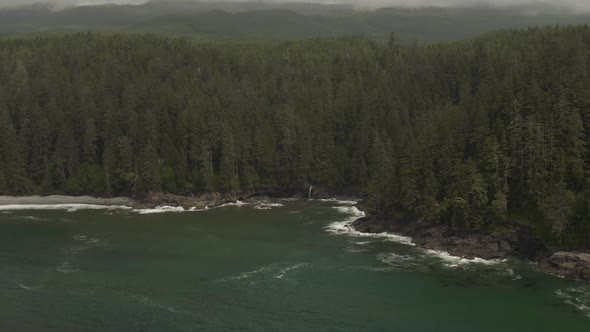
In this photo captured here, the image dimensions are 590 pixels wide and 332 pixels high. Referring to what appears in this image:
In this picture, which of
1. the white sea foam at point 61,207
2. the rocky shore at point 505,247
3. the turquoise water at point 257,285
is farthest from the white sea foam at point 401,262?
the white sea foam at point 61,207

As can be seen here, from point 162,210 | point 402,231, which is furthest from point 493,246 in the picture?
point 162,210

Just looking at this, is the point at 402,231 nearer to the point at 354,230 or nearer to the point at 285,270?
the point at 354,230

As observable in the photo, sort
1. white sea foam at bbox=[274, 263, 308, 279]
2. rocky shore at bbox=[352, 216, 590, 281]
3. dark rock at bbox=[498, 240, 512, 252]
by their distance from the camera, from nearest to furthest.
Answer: rocky shore at bbox=[352, 216, 590, 281] → white sea foam at bbox=[274, 263, 308, 279] → dark rock at bbox=[498, 240, 512, 252]

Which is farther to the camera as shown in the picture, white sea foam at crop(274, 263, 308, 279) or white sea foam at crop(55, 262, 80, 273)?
white sea foam at crop(55, 262, 80, 273)

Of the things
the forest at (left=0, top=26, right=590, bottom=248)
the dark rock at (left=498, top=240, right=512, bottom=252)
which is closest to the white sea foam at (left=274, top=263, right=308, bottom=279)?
the forest at (left=0, top=26, right=590, bottom=248)

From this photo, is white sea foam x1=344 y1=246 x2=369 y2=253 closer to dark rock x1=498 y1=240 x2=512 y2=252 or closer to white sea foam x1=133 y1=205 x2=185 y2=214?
dark rock x1=498 y1=240 x2=512 y2=252
